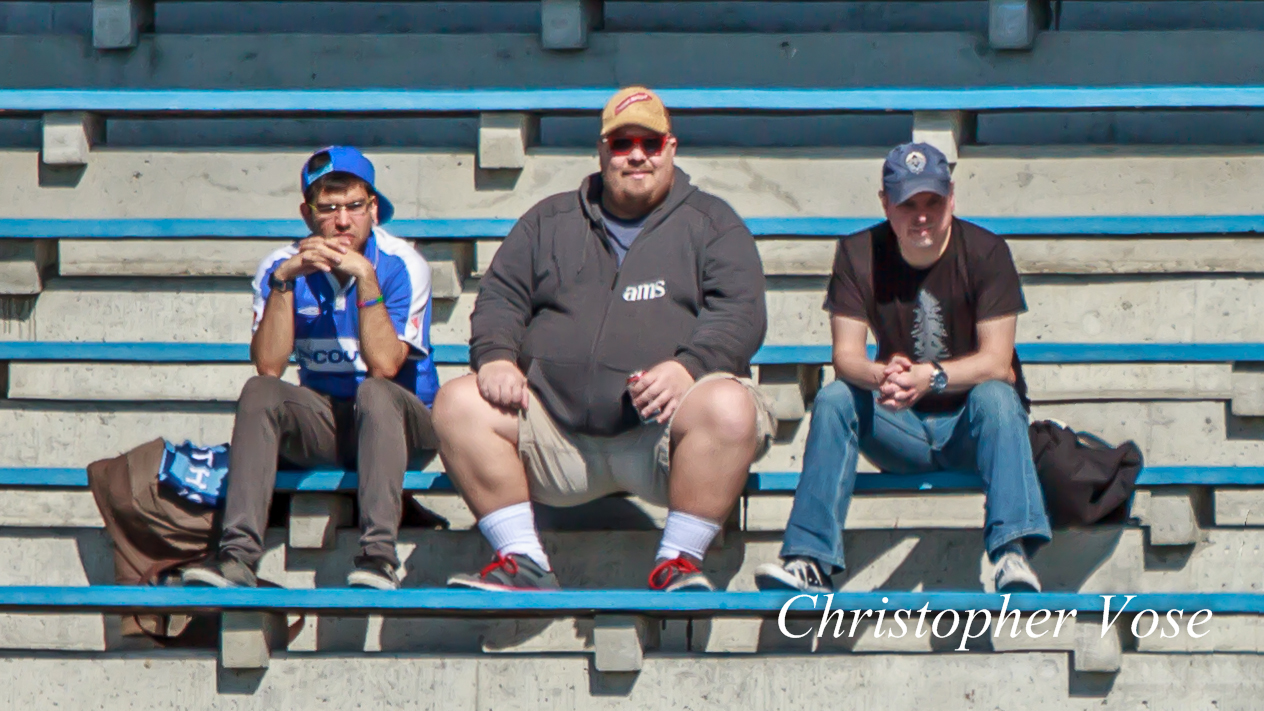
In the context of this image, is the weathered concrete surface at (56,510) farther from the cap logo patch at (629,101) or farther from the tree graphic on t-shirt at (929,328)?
the tree graphic on t-shirt at (929,328)

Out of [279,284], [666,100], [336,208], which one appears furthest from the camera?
[666,100]

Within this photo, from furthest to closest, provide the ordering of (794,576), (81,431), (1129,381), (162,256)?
(162,256), (81,431), (1129,381), (794,576)

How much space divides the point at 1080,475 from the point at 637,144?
53.4 inches

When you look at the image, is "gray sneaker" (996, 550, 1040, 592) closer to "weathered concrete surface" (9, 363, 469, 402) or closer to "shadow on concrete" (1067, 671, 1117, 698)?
"shadow on concrete" (1067, 671, 1117, 698)

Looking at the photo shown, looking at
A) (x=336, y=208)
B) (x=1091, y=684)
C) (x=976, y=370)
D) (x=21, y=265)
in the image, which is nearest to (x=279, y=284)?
(x=336, y=208)

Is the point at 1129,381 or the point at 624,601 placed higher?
the point at 1129,381

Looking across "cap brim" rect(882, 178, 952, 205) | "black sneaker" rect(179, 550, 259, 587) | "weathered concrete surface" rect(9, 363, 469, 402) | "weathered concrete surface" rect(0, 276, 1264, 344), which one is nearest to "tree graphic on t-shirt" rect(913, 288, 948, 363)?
"cap brim" rect(882, 178, 952, 205)

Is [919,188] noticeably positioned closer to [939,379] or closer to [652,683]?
[939,379]

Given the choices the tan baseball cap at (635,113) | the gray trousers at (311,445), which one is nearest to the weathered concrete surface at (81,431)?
the gray trousers at (311,445)

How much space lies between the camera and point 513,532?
4.95m

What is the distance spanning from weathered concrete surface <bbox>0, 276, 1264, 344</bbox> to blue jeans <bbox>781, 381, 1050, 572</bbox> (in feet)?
2.69

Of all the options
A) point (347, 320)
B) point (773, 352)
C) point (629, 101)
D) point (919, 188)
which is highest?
point (629, 101)

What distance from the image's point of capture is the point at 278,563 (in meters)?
5.39

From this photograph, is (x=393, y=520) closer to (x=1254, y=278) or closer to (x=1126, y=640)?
(x=1126, y=640)
